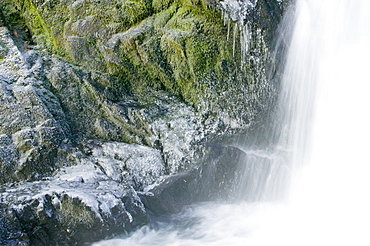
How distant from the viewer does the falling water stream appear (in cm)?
574

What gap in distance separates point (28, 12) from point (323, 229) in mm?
6567

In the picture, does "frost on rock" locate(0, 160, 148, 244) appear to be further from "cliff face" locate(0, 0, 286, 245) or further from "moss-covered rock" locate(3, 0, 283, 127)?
"moss-covered rock" locate(3, 0, 283, 127)

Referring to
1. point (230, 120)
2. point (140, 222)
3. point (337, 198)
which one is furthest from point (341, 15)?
point (140, 222)

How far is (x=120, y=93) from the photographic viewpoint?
6418 millimetres

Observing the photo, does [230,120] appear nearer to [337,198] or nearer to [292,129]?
[292,129]

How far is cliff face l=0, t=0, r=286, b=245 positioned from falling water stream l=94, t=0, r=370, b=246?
51 centimetres

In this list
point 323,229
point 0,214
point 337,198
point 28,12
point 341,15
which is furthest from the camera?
point 28,12

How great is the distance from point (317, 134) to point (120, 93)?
355cm

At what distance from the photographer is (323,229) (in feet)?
17.6

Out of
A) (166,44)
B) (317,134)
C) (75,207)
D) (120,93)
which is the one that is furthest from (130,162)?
(317,134)

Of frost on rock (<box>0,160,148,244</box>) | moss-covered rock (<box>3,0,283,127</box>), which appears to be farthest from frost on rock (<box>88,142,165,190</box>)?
moss-covered rock (<box>3,0,283,127</box>)

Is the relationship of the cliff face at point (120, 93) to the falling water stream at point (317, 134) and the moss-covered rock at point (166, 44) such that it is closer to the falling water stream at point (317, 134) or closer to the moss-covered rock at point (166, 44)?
the moss-covered rock at point (166, 44)

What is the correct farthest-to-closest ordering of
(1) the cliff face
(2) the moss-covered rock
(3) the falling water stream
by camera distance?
1. (2) the moss-covered rock
2. (3) the falling water stream
3. (1) the cliff face

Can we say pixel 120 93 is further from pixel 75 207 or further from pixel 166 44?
pixel 75 207
